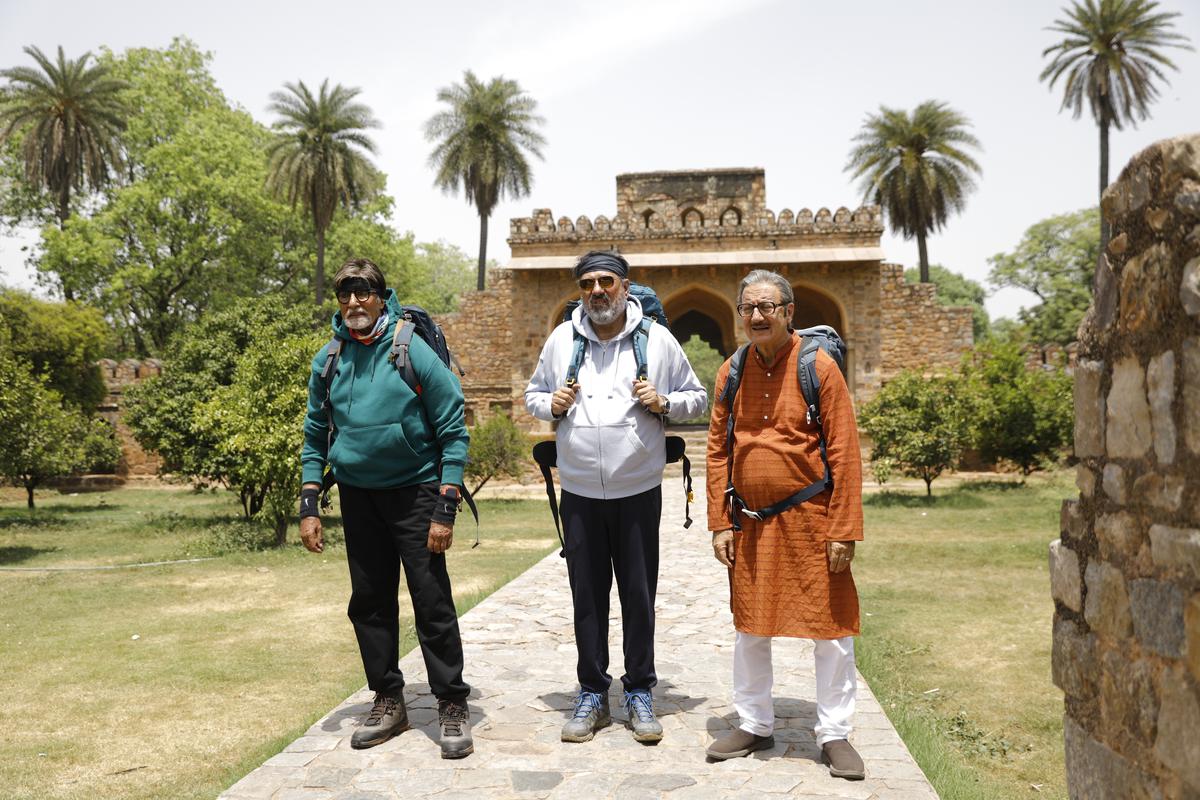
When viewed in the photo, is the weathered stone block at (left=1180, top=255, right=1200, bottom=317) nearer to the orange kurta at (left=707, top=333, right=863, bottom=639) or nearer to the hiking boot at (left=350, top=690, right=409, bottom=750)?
the orange kurta at (left=707, top=333, right=863, bottom=639)

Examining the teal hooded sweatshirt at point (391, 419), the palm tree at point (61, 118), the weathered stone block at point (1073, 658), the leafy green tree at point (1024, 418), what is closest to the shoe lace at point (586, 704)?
the teal hooded sweatshirt at point (391, 419)

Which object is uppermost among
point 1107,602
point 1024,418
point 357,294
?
point 357,294

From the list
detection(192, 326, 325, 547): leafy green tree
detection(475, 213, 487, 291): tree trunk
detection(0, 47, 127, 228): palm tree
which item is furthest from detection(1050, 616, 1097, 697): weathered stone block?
detection(0, 47, 127, 228): palm tree

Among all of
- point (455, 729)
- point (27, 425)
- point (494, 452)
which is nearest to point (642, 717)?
point (455, 729)

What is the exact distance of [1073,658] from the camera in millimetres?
2373

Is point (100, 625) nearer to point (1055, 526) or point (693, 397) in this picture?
point (693, 397)

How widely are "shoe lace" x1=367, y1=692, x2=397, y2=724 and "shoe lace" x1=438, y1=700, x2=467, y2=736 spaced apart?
25 cm

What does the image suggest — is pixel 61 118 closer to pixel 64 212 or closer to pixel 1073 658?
pixel 64 212

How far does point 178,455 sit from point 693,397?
12554 mm

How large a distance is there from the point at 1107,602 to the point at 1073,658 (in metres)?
0.28

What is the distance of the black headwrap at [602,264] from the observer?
12.1ft

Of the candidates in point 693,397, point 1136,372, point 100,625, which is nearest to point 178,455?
point 100,625

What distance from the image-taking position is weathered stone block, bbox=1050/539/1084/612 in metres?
2.34

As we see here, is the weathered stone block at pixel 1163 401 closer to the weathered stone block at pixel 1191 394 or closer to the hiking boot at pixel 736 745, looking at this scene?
the weathered stone block at pixel 1191 394
